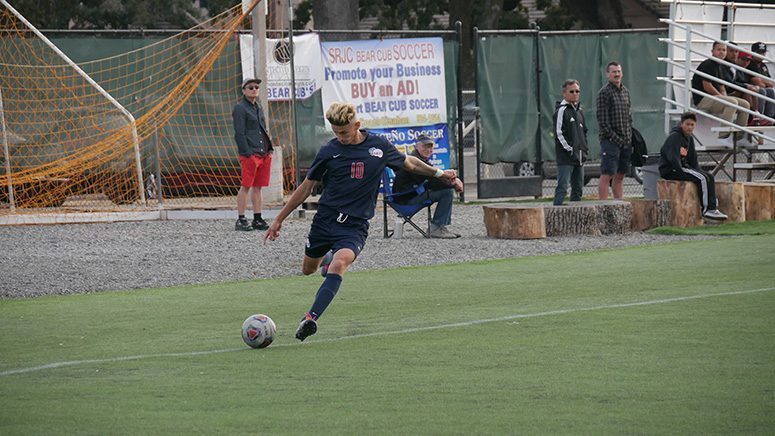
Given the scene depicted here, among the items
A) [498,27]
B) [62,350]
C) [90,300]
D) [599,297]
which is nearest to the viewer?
[62,350]

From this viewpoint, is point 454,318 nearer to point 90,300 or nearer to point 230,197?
point 90,300

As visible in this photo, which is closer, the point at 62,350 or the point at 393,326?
the point at 62,350

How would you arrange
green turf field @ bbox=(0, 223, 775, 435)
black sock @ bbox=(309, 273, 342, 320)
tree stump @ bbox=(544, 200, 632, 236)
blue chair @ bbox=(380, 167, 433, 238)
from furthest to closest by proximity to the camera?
tree stump @ bbox=(544, 200, 632, 236) → blue chair @ bbox=(380, 167, 433, 238) → black sock @ bbox=(309, 273, 342, 320) → green turf field @ bbox=(0, 223, 775, 435)

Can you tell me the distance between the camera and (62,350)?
344 inches

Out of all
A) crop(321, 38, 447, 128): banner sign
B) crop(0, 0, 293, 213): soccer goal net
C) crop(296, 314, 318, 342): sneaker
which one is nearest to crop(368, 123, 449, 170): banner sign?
crop(321, 38, 447, 128): banner sign

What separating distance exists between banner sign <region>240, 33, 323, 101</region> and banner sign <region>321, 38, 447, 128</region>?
19cm

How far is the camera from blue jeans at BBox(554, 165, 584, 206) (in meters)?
17.0

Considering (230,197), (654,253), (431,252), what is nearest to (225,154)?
(230,197)

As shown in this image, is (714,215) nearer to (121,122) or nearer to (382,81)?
(382,81)

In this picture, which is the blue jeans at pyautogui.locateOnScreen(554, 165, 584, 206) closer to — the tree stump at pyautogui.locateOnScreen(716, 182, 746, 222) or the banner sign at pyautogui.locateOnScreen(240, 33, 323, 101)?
the tree stump at pyautogui.locateOnScreen(716, 182, 746, 222)

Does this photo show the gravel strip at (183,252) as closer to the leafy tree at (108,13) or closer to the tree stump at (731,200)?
the tree stump at (731,200)

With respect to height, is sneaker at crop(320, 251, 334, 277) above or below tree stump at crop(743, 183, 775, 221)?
above

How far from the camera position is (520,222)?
15.9m

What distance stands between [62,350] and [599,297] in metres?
4.54
